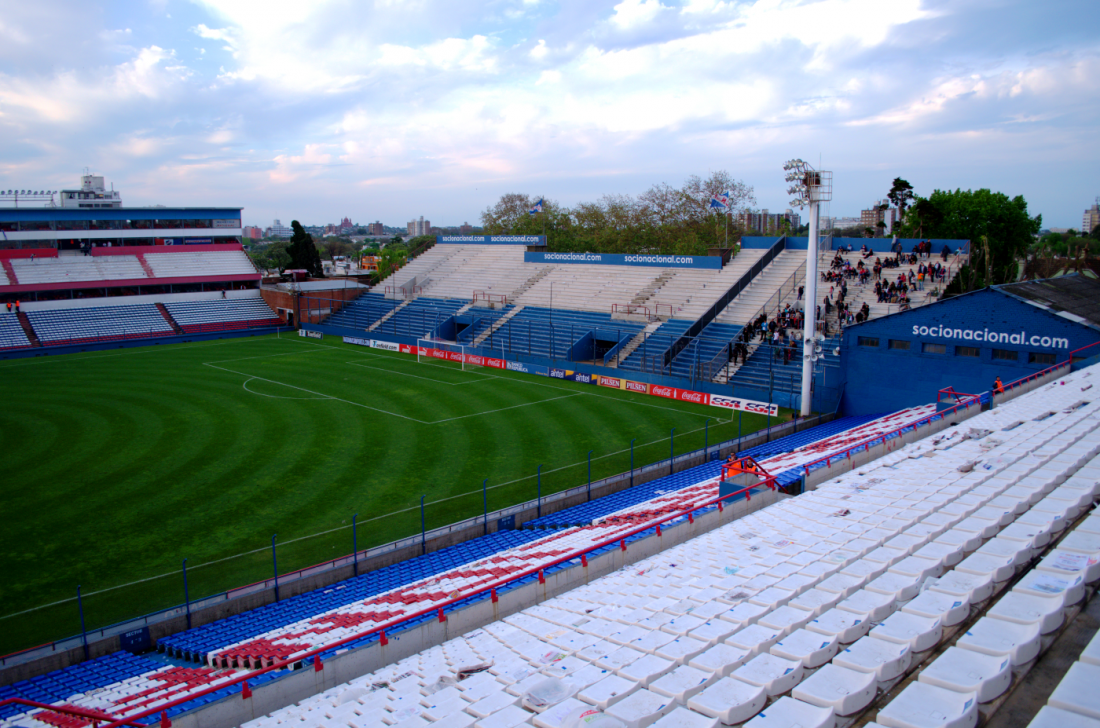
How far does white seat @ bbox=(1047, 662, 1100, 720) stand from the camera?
194 inches

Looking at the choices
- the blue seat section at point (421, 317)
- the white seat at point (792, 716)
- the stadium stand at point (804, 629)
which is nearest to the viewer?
the white seat at point (792, 716)

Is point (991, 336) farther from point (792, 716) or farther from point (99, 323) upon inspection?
point (99, 323)

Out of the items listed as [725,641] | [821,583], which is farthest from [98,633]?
[821,583]

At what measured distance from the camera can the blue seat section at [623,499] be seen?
18.1 m

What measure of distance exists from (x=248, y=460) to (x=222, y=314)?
3906 cm

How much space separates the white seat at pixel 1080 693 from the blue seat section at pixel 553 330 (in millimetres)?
34105

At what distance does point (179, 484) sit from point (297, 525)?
5.58 meters

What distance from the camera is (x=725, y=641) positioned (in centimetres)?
738

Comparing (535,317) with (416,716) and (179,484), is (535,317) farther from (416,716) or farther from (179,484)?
(416,716)

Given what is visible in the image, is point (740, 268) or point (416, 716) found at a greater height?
point (740, 268)

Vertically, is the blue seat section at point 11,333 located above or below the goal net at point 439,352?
above

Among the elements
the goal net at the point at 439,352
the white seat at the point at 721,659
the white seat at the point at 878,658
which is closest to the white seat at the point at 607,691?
the white seat at the point at 721,659

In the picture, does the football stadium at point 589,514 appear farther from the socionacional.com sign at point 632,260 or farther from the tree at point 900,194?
the tree at point 900,194

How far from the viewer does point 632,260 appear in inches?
1991
